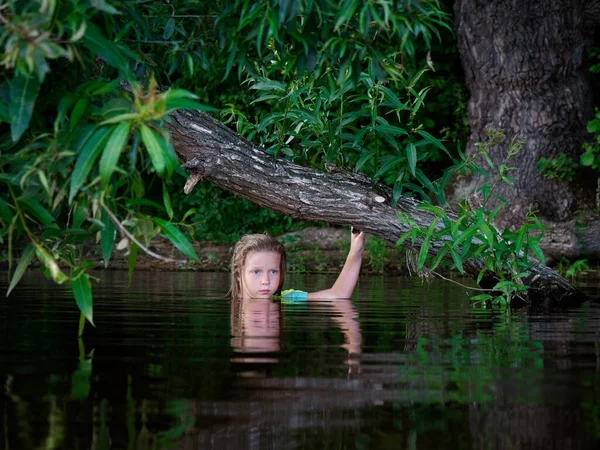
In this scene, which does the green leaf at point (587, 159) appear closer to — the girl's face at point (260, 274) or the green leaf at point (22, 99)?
the girl's face at point (260, 274)

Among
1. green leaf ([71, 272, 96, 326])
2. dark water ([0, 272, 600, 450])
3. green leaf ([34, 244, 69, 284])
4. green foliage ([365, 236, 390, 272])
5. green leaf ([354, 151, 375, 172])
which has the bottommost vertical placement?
dark water ([0, 272, 600, 450])

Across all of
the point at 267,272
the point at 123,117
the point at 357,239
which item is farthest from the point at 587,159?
the point at 123,117

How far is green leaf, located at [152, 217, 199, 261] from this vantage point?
10.6ft

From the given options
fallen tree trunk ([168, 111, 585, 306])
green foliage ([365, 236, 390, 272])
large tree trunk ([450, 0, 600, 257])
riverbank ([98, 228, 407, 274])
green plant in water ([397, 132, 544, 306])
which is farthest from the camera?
riverbank ([98, 228, 407, 274])

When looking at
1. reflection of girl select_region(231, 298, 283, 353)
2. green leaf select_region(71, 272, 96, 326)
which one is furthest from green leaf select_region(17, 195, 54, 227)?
reflection of girl select_region(231, 298, 283, 353)

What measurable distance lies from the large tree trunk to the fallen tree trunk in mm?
4913

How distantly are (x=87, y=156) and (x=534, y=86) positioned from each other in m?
8.74

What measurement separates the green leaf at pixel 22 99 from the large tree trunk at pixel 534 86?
27.3 feet

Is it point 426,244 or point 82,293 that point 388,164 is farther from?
point 82,293

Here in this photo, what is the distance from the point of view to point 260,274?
7199mm

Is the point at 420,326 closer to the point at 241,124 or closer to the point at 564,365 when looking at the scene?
the point at 564,365

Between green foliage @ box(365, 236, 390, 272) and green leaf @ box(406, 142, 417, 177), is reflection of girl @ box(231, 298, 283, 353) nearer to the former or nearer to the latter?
green leaf @ box(406, 142, 417, 177)

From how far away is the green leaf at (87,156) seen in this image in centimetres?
295

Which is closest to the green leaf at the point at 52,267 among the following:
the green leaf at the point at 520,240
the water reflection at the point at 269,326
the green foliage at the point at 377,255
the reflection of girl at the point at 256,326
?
the water reflection at the point at 269,326
